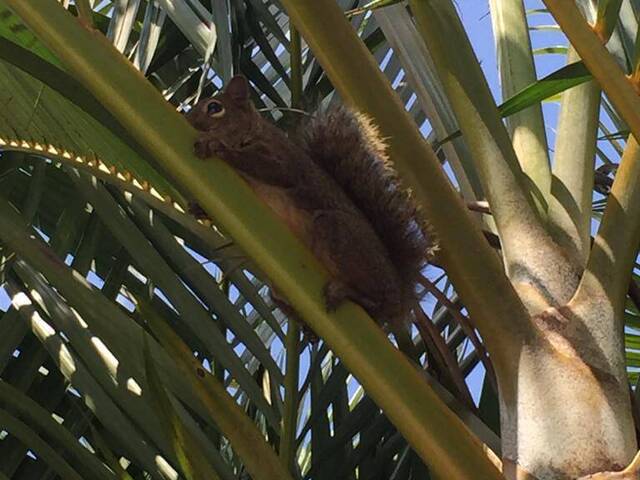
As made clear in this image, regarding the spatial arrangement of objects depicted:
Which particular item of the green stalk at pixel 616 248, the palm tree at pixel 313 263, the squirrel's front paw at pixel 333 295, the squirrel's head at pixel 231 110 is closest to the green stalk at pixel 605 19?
the palm tree at pixel 313 263

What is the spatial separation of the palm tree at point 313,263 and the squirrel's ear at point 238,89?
3 centimetres

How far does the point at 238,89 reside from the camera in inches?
56.8

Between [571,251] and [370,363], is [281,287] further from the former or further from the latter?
[571,251]

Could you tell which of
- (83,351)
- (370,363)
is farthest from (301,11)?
(83,351)

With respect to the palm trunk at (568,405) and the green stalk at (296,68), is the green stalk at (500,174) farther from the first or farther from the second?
the green stalk at (296,68)

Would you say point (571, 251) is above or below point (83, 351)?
above

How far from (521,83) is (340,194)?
26cm

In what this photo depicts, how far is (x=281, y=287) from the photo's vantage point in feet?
3.09

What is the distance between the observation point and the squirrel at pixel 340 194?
48.9 inches

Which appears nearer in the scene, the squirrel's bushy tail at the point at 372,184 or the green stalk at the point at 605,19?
the green stalk at the point at 605,19

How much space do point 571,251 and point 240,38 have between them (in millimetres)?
607

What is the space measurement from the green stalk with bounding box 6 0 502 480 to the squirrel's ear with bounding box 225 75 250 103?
0.46m

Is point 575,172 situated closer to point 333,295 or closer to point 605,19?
point 605,19

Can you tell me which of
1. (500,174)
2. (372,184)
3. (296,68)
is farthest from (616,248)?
(296,68)
